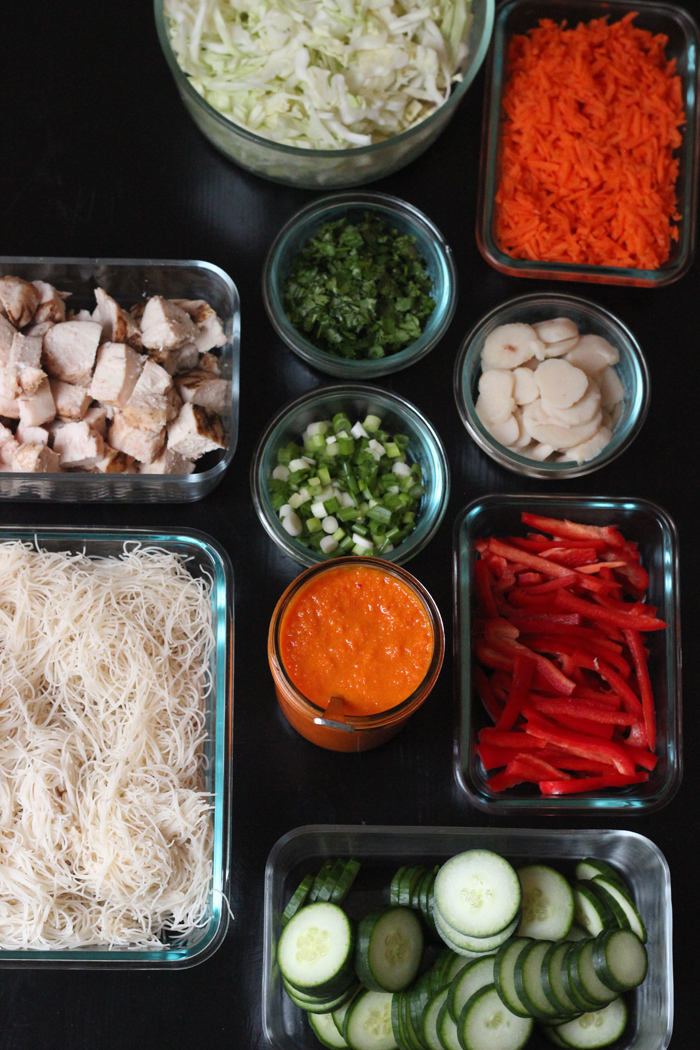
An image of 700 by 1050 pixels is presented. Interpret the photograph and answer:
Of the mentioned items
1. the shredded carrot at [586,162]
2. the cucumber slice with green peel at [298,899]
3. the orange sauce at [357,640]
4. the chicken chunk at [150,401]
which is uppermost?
the shredded carrot at [586,162]

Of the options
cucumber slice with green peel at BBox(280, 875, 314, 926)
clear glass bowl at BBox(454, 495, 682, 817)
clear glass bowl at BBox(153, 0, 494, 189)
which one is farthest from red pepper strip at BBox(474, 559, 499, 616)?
clear glass bowl at BBox(153, 0, 494, 189)

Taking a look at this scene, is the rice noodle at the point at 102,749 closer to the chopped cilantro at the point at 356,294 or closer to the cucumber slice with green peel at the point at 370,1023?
the cucumber slice with green peel at the point at 370,1023

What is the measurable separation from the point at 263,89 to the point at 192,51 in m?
0.22

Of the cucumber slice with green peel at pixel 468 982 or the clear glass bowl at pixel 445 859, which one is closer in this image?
the cucumber slice with green peel at pixel 468 982

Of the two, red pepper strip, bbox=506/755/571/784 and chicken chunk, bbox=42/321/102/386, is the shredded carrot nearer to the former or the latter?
chicken chunk, bbox=42/321/102/386

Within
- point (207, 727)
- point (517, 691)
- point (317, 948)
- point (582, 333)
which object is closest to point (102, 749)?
point (207, 727)

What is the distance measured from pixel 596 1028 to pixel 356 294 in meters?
1.98

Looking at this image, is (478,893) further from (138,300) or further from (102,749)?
(138,300)

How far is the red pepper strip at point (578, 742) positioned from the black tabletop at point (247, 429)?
0.22 metres

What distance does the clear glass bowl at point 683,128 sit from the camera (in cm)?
268

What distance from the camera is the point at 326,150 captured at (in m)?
2.45

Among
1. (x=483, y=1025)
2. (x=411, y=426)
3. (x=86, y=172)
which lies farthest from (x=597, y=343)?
(x=483, y=1025)

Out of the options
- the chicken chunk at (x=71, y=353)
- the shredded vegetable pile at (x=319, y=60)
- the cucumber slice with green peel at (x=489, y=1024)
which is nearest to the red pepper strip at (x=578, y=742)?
the cucumber slice with green peel at (x=489, y=1024)

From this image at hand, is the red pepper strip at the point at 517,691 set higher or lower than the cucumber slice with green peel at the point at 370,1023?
higher
